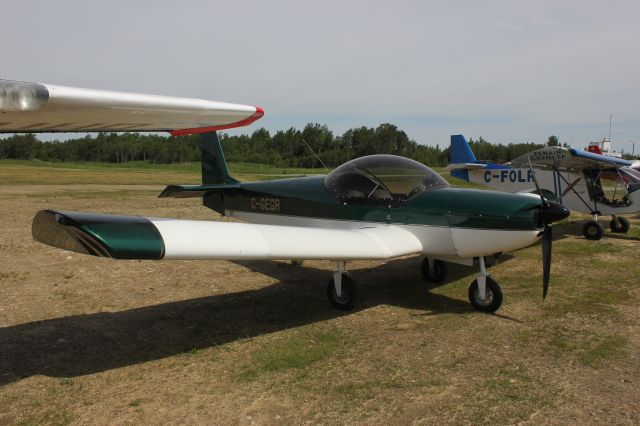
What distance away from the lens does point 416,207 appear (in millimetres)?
6312

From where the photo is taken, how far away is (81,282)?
7199 millimetres

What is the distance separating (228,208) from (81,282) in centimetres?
274

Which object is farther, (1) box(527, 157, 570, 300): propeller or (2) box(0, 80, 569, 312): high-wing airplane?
(1) box(527, 157, 570, 300): propeller

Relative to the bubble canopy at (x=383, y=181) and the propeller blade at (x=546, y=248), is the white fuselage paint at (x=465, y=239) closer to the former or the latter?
the propeller blade at (x=546, y=248)

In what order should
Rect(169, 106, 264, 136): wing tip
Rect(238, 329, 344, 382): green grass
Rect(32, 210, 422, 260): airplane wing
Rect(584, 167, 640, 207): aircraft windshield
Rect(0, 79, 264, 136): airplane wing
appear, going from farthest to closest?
Rect(584, 167, 640, 207): aircraft windshield → Rect(169, 106, 264, 136): wing tip → Rect(238, 329, 344, 382): green grass → Rect(32, 210, 422, 260): airplane wing → Rect(0, 79, 264, 136): airplane wing

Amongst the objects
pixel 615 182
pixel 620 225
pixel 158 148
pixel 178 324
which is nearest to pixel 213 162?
pixel 178 324

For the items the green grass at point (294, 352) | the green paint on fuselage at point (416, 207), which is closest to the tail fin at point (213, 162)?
the green paint on fuselage at point (416, 207)

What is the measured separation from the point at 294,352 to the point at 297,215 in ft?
10.2

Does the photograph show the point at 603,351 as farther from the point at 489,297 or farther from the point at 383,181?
the point at 383,181

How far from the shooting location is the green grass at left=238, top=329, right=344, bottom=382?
437cm

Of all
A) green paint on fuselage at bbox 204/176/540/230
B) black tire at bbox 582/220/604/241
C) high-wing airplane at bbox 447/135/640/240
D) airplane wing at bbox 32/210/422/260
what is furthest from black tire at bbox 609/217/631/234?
airplane wing at bbox 32/210/422/260

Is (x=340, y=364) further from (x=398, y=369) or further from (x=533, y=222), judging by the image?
(x=533, y=222)

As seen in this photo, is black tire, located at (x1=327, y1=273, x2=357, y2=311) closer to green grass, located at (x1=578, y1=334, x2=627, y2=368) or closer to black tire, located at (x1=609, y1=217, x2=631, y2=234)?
green grass, located at (x1=578, y1=334, x2=627, y2=368)

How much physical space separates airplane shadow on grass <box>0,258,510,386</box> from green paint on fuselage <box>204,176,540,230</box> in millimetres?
1139
